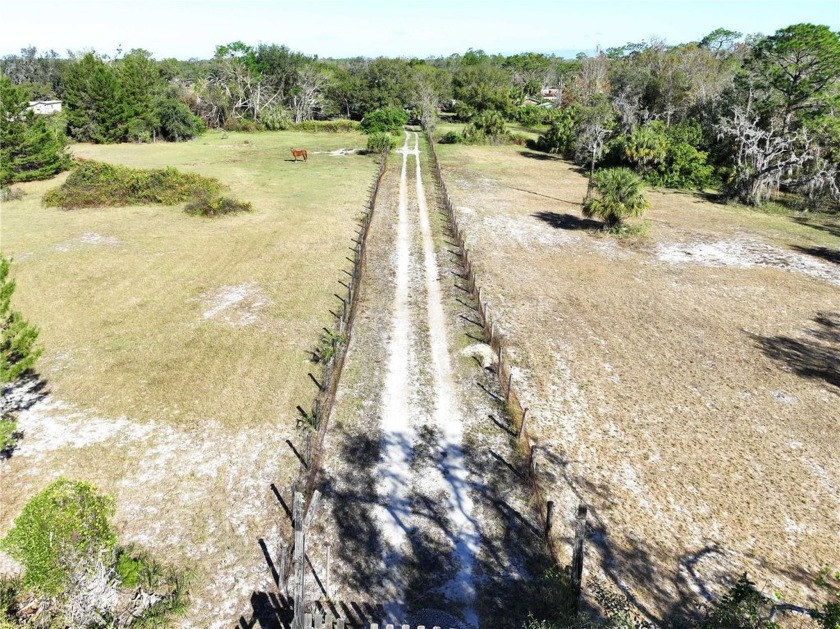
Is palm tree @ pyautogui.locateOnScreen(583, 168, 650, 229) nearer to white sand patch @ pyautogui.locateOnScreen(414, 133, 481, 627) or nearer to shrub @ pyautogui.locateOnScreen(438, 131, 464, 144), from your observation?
white sand patch @ pyautogui.locateOnScreen(414, 133, 481, 627)

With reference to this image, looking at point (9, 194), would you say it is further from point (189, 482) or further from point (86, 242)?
point (189, 482)

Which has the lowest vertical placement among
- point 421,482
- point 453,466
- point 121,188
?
point 421,482

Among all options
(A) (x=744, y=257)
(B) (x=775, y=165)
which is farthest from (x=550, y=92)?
(A) (x=744, y=257)

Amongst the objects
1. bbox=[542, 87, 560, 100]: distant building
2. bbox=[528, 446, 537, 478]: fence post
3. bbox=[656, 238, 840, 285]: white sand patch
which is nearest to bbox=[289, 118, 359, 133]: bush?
bbox=[656, 238, 840, 285]: white sand patch

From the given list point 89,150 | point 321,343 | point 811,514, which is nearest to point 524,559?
point 811,514

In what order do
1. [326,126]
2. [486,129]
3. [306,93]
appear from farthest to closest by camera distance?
[306,93] < [326,126] < [486,129]

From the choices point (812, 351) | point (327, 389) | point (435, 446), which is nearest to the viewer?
point (435, 446)

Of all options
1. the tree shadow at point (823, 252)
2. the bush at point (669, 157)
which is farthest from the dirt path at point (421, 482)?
the bush at point (669, 157)
